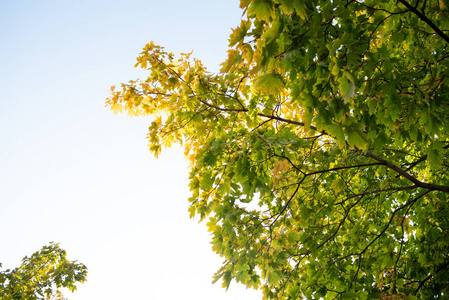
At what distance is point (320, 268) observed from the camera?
3.47 metres

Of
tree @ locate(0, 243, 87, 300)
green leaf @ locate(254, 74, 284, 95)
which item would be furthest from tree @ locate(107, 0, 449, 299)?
tree @ locate(0, 243, 87, 300)

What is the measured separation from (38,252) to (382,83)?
11572 millimetres

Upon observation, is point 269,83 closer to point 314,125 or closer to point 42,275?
point 314,125

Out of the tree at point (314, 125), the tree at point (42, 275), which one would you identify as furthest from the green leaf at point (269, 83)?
the tree at point (42, 275)

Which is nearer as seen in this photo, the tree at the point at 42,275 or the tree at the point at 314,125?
the tree at the point at 314,125

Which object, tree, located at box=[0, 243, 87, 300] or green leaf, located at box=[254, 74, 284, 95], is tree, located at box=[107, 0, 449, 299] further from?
tree, located at box=[0, 243, 87, 300]

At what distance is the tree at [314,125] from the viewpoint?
6.82ft

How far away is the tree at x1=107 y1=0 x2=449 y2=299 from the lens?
2080mm

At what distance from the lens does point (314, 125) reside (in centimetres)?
376

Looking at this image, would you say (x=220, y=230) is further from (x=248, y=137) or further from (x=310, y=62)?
(x=310, y=62)

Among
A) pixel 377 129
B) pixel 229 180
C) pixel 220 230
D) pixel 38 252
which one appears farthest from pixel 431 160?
pixel 38 252

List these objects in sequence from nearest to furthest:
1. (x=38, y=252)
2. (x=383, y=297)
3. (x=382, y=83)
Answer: (x=382, y=83)
(x=383, y=297)
(x=38, y=252)

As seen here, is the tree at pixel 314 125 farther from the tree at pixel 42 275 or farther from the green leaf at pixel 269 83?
the tree at pixel 42 275

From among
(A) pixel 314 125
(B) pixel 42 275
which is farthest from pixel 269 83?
(B) pixel 42 275
